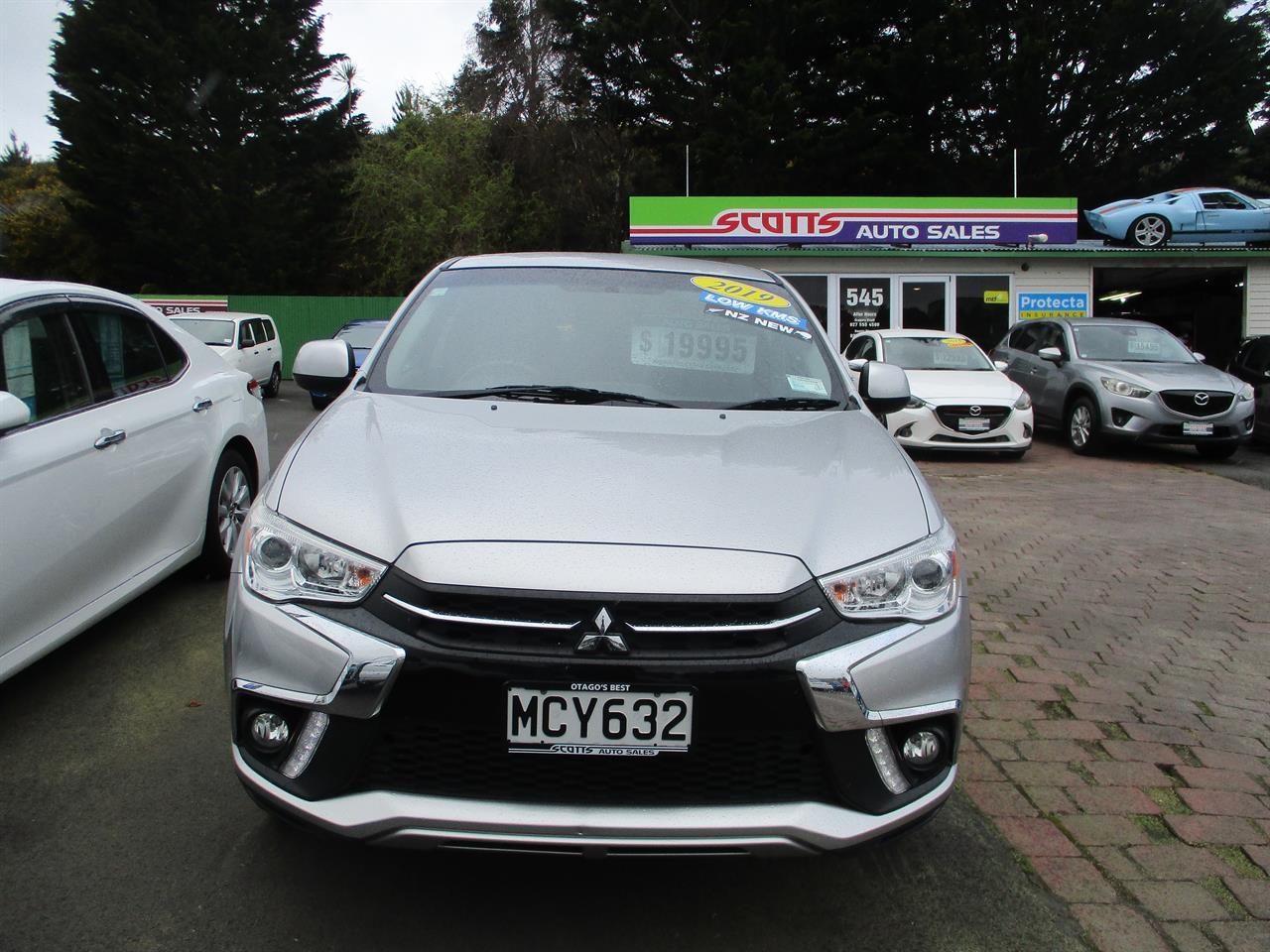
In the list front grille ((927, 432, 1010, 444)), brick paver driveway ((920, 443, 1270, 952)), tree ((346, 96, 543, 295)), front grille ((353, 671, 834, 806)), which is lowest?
brick paver driveway ((920, 443, 1270, 952))

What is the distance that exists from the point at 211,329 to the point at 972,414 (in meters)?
14.2

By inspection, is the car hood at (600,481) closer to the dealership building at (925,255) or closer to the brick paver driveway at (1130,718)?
the brick paver driveway at (1130,718)

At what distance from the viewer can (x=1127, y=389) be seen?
11820 mm

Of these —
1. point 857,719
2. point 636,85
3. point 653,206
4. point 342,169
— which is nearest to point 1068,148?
point 636,85


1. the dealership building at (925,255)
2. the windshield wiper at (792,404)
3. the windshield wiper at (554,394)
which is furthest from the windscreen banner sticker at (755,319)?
the dealership building at (925,255)

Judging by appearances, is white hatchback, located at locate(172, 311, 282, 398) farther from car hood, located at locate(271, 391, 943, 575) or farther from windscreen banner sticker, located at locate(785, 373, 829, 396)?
car hood, located at locate(271, 391, 943, 575)

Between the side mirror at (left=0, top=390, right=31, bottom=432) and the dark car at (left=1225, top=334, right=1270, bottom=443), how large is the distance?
42.9 feet

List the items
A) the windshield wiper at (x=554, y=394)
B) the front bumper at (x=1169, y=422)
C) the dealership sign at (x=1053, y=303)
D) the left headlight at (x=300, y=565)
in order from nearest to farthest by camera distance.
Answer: the left headlight at (x=300, y=565) < the windshield wiper at (x=554, y=394) < the front bumper at (x=1169, y=422) < the dealership sign at (x=1053, y=303)

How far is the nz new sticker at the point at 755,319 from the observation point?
12.6 ft

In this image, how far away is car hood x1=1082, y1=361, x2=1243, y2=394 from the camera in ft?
38.0

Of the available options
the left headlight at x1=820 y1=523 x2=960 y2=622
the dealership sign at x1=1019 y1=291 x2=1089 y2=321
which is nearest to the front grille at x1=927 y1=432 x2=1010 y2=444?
the dealership sign at x1=1019 y1=291 x2=1089 y2=321

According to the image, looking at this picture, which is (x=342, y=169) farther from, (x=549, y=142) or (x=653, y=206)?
(x=653, y=206)

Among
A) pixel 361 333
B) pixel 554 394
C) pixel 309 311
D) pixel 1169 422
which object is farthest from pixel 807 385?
pixel 309 311

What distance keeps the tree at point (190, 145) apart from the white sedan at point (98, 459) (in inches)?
1272
